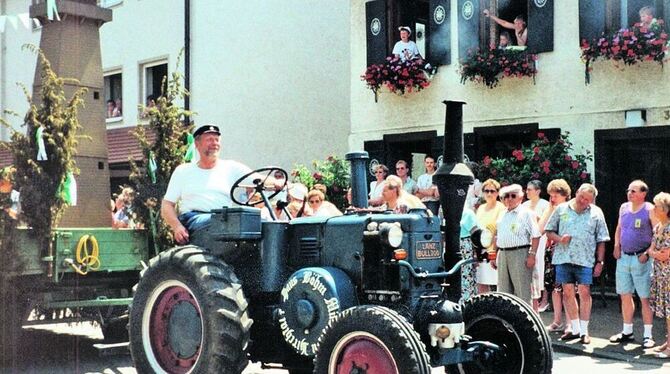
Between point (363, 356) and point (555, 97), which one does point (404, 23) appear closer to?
point (555, 97)

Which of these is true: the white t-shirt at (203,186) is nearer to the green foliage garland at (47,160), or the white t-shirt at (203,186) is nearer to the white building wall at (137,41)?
the green foliage garland at (47,160)

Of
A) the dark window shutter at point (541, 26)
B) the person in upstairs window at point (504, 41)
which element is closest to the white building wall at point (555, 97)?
the dark window shutter at point (541, 26)

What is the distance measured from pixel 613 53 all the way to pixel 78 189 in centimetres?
670

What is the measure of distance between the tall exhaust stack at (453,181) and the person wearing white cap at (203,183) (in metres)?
1.52

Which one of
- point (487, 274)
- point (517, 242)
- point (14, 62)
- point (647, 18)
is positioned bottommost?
point (487, 274)

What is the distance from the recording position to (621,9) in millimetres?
12125

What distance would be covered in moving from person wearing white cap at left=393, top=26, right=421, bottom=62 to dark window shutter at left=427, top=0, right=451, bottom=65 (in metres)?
0.24

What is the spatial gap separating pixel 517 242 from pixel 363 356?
196 inches

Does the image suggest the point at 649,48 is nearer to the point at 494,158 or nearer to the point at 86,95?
the point at 494,158

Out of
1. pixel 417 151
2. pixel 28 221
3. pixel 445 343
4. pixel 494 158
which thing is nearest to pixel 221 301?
pixel 445 343

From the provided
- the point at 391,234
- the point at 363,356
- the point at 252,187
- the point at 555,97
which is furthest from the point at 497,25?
the point at 363,356

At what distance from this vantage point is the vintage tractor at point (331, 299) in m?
4.96

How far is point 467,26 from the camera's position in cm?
1378

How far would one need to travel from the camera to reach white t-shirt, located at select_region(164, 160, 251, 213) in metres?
6.15
